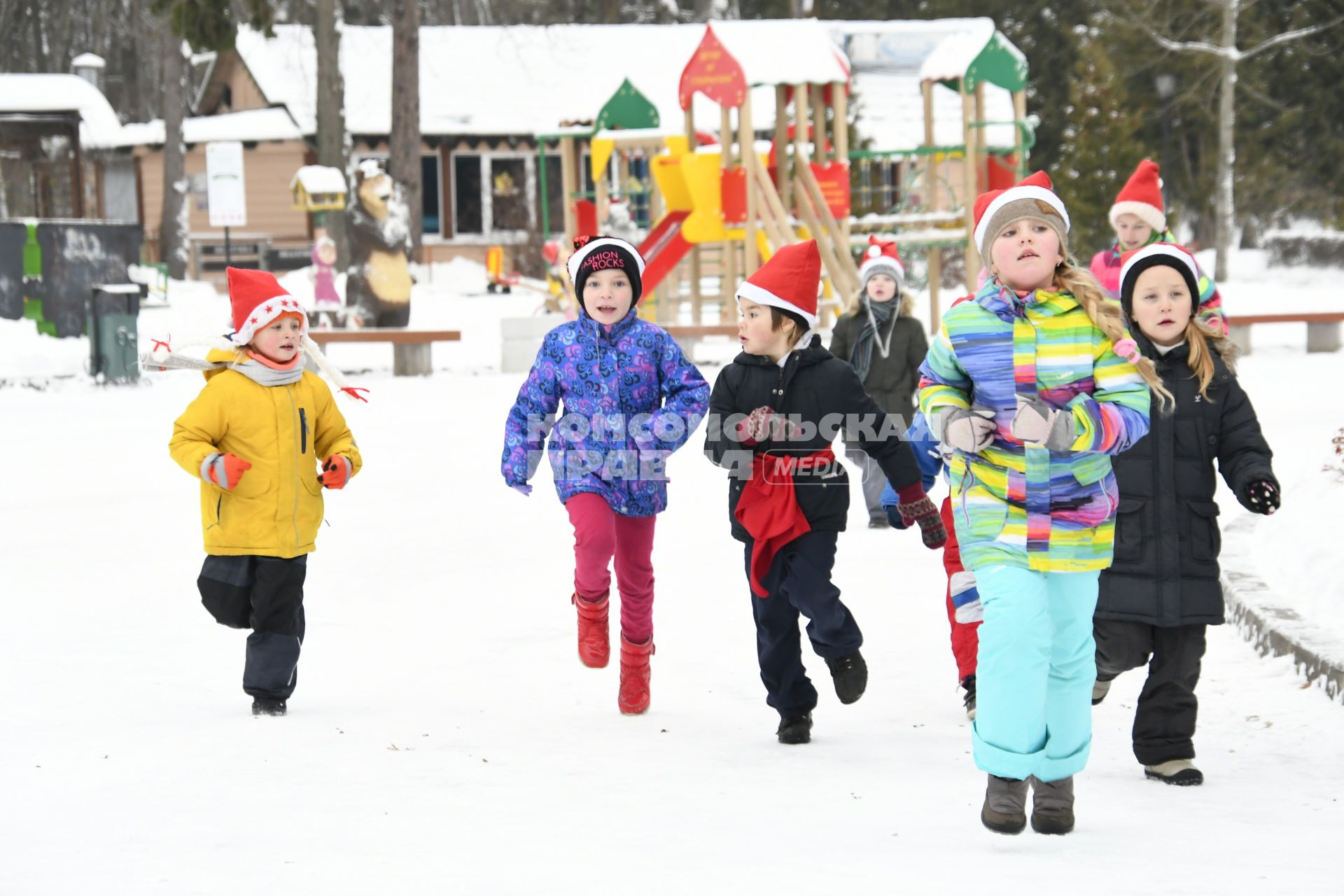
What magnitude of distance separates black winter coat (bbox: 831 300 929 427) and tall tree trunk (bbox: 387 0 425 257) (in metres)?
18.6

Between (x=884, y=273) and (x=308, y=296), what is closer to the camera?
(x=884, y=273)

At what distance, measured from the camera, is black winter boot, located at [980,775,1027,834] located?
4.01 m

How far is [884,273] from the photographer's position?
8.55 meters

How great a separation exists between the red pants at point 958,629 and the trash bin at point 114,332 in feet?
41.9

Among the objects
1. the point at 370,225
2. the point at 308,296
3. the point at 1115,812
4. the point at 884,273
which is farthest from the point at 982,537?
the point at 308,296

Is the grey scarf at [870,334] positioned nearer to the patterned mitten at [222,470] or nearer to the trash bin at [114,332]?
the patterned mitten at [222,470]

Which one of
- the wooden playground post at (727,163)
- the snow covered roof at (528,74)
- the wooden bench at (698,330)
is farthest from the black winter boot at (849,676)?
the snow covered roof at (528,74)

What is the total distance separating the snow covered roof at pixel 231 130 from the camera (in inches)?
1375

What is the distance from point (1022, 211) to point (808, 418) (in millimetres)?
1025

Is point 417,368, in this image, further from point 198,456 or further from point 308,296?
point 198,456

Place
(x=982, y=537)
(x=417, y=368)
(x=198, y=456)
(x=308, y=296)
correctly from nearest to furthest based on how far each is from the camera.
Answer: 1. (x=982, y=537)
2. (x=198, y=456)
3. (x=417, y=368)
4. (x=308, y=296)

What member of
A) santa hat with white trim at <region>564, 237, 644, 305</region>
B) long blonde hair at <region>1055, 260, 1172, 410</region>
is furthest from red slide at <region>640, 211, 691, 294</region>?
long blonde hair at <region>1055, 260, 1172, 410</region>

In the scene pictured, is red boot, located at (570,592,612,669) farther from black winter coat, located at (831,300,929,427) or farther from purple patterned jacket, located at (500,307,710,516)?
black winter coat, located at (831,300,929,427)

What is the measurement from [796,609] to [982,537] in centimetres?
101
